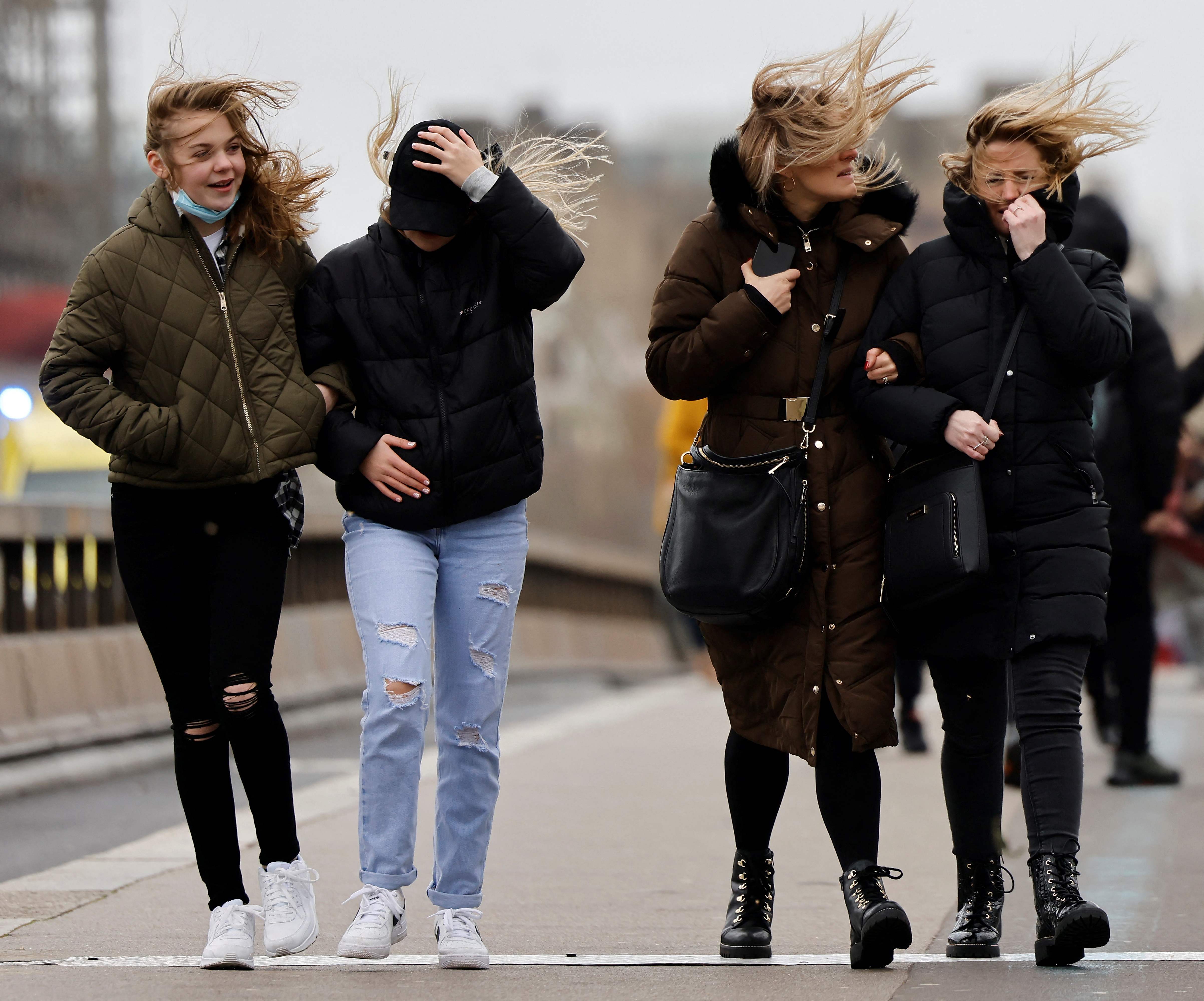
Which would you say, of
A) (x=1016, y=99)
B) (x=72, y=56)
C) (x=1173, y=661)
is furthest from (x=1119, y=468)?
(x=72, y=56)

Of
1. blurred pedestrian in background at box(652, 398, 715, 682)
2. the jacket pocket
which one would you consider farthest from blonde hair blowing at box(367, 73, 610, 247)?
blurred pedestrian in background at box(652, 398, 715, 682)

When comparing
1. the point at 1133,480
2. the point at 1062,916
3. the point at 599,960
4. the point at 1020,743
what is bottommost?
the point at 599,960

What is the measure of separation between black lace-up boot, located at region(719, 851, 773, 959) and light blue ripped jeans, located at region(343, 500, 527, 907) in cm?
59

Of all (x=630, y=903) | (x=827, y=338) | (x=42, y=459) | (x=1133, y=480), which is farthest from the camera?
(x=42, y=459)

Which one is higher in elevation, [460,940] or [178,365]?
[178,365]

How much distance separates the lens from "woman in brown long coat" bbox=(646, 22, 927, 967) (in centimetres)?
468

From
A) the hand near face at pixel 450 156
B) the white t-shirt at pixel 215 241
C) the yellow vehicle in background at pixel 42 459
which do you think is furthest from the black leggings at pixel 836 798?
the yellow vehicle in background at pixel 42 459

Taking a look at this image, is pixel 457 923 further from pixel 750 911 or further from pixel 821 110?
pixel 821 110

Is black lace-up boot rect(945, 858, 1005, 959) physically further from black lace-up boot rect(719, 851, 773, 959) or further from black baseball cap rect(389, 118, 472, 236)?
black baseball cap rect(389, 118, 472, 236)

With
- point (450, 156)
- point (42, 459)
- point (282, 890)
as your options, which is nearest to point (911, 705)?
point (282, 890)

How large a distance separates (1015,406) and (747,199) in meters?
0.78

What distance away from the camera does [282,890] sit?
15.6 ft

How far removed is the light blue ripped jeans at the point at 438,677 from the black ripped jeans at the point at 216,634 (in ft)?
0.67

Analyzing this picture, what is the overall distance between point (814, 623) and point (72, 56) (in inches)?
2804
